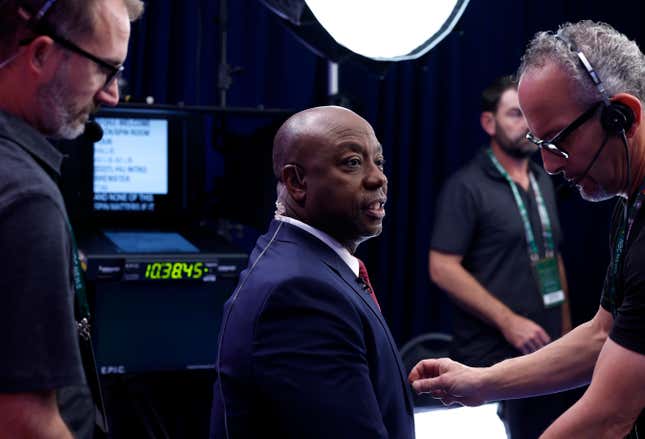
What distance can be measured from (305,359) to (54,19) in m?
0.58

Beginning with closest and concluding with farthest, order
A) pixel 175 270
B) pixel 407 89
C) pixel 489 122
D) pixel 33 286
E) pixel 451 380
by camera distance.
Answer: pixel 33 286 → pixel 451 380 → pixel 175 270 → pixel 489 122 → pixel 407 89

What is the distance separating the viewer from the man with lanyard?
3145 mm

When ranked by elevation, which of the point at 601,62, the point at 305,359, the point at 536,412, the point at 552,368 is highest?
the point at 601,62

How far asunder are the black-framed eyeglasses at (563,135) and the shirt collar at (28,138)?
0.87 metres

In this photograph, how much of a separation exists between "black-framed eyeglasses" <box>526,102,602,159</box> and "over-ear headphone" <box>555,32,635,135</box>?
0.02m

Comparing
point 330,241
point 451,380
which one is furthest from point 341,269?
point 451,380

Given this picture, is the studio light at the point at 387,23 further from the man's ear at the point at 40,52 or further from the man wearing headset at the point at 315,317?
the man's ear at the point at 40,52

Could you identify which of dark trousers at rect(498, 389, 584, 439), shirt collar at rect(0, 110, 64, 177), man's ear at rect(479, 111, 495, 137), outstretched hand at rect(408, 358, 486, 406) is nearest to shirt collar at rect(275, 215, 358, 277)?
outstretched hand at rect(408, 358, 486, 406)

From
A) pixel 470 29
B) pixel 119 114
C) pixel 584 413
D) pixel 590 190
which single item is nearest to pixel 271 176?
pixel 119 114

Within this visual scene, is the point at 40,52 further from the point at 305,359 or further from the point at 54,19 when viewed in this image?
the point at 305,359

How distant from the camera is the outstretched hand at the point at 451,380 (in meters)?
1.80

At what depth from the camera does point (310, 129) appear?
60.6 inches

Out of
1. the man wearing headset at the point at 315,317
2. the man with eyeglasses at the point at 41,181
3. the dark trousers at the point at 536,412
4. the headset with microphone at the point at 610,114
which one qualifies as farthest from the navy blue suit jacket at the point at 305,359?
the dark trousers at the point at 536,412

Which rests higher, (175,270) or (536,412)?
(175,270)
